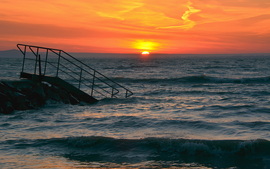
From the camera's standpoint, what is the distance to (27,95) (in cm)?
1564

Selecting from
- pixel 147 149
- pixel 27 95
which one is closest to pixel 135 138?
pixel 147 149

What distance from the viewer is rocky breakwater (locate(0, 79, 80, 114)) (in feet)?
46.6

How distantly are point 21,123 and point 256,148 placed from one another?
8487 mm

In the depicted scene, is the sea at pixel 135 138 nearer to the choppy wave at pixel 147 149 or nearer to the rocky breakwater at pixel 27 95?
the choppy wave at pixel 147 149

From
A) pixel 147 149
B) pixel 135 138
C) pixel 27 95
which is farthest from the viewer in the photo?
pixel 27 95

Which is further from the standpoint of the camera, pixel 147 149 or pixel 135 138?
pixel 135 138

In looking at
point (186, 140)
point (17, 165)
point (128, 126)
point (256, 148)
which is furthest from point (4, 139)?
point (256, 148)

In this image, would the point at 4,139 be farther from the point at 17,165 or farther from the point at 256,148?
the point at 256,148

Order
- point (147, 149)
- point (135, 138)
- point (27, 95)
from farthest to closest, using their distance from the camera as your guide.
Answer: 1. point (27, 95)
2. point (135, 138)
3. point (147, 149)

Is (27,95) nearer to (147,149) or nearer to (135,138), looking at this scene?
(135,138)

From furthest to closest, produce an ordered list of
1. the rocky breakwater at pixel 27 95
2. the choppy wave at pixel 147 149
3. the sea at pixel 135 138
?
the rocky breakwater at pixel 27 95, the choppy wave at pixel 147 149, the sea at pixel 135 138

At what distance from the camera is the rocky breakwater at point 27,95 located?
46.6ft

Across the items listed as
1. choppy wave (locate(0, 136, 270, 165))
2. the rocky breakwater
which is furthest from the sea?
the rocky breakwater

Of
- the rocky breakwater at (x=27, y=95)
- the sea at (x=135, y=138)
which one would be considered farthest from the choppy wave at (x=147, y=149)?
the rocky breakwater at (x=27, y=95)
